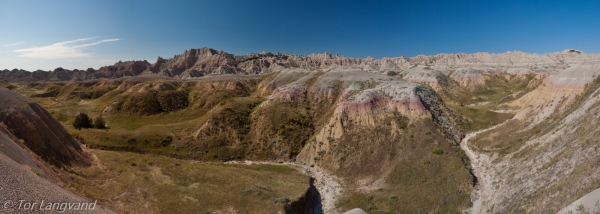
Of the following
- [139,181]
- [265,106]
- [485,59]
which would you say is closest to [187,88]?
[265,106]

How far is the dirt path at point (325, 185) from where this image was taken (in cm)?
3184

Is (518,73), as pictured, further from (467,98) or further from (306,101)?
(306,101)

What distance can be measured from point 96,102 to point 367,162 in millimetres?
98726

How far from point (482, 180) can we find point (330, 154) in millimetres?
20821

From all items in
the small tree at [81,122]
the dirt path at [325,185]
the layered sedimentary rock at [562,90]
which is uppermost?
the layered sedimentary rock at [562,90]

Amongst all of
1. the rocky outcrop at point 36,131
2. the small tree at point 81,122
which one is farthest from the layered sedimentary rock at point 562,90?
the small tree at point 81,122

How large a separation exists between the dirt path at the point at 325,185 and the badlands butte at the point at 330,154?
0.83ft

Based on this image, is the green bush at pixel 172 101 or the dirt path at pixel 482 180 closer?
the dirt path at pixel 482 180

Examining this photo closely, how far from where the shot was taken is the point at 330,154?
44000 mm

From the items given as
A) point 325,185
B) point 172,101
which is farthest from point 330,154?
point 172,101

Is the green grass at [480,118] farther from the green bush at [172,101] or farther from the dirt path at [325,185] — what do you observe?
the green bush at [172,101]

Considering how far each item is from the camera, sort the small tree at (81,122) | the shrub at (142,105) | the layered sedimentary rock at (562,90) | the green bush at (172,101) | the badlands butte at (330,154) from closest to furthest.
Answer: the badlands butte at (330,154)
the layered sedimentary rock at (562,90)
the small tree at (81,122)
the shrub at (142,105)
the green bush at (172,101)

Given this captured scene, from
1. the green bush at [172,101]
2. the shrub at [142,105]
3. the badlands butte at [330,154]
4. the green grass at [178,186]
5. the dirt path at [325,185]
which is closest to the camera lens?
the badlands butte at [330,154]

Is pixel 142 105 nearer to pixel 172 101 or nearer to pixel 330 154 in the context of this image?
pixel 172 101
